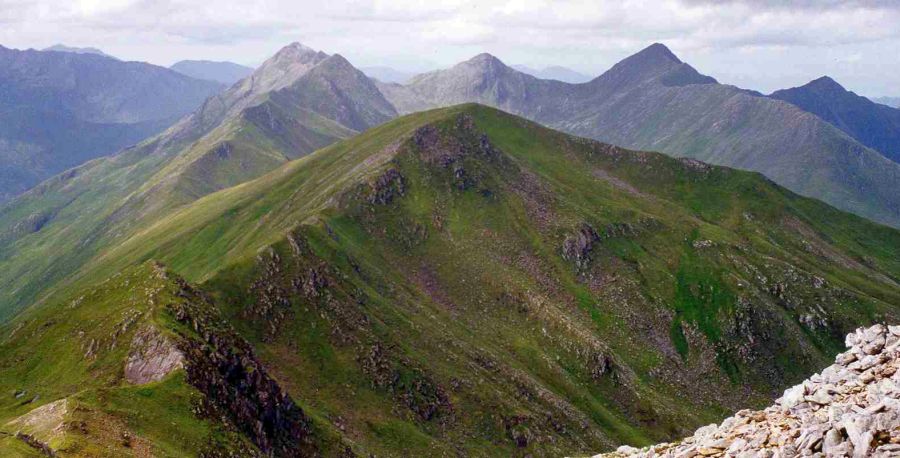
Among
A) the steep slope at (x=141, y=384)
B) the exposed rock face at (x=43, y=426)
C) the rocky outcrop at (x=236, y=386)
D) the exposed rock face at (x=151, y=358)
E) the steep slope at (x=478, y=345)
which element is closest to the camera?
the exposed rock face at (x=43, y=426)

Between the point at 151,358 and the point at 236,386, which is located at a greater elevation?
the point at 151,358

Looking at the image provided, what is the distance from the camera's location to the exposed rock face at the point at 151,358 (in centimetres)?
7638

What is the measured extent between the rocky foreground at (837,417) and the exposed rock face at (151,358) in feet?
209

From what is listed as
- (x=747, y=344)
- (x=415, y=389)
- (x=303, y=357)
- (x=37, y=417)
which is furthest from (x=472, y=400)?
(x=747, y=344)

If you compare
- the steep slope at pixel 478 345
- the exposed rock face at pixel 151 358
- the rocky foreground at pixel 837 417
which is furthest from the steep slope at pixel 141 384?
the rocky foreground at pixel 837 417

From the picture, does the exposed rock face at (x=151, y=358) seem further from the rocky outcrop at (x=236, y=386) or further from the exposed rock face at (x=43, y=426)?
the exposed rock face at (x=43, y=426)

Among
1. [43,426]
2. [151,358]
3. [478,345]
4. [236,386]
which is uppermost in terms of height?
[43,426]

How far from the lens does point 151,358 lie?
78375mm

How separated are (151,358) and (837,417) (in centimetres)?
7817

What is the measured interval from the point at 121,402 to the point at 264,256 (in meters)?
83.3

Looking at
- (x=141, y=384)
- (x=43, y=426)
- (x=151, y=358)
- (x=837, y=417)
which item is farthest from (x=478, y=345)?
(x=837, y=417)

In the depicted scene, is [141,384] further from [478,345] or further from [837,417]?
[478,345]

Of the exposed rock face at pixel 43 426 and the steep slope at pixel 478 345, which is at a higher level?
the exposed rock face at pixel 43 426

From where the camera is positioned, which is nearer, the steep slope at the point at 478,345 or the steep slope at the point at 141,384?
the steep slope at the point at 141,384
